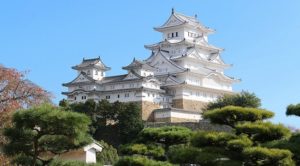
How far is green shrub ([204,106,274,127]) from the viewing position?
12.5 meters

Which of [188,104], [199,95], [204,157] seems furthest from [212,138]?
[199,95]

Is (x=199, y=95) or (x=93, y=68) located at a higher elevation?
(x=93, y=68)

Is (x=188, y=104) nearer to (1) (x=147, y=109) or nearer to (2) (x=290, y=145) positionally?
(1) (x=147, y=109)

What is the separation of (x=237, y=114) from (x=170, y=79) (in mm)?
36250

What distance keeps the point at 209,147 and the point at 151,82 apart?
33.8 m

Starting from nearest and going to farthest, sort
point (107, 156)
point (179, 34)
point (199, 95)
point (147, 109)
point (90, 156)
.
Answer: point (90, 156)
point (107, 156)
point (147, 109)
point (199, 95)
point (179, 34)

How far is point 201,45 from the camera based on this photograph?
177 feet

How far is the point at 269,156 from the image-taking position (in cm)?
1124

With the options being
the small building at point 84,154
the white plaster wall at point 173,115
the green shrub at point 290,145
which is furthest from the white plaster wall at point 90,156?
the white plaster wall at point 173,115

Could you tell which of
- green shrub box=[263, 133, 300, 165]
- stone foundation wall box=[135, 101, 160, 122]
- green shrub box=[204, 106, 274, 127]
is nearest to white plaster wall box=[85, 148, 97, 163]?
green shrub box=[204, 106, 274, 127]

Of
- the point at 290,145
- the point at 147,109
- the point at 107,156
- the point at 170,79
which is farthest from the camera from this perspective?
the point at 170,79

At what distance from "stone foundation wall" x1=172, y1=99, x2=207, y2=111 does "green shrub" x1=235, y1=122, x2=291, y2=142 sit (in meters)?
35.2

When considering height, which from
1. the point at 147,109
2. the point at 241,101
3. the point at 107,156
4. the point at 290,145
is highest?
the point at 241,101

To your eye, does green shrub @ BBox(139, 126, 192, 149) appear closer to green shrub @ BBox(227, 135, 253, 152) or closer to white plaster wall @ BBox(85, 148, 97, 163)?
white plaster wall @ BBox(85, 148, 97, 163)
